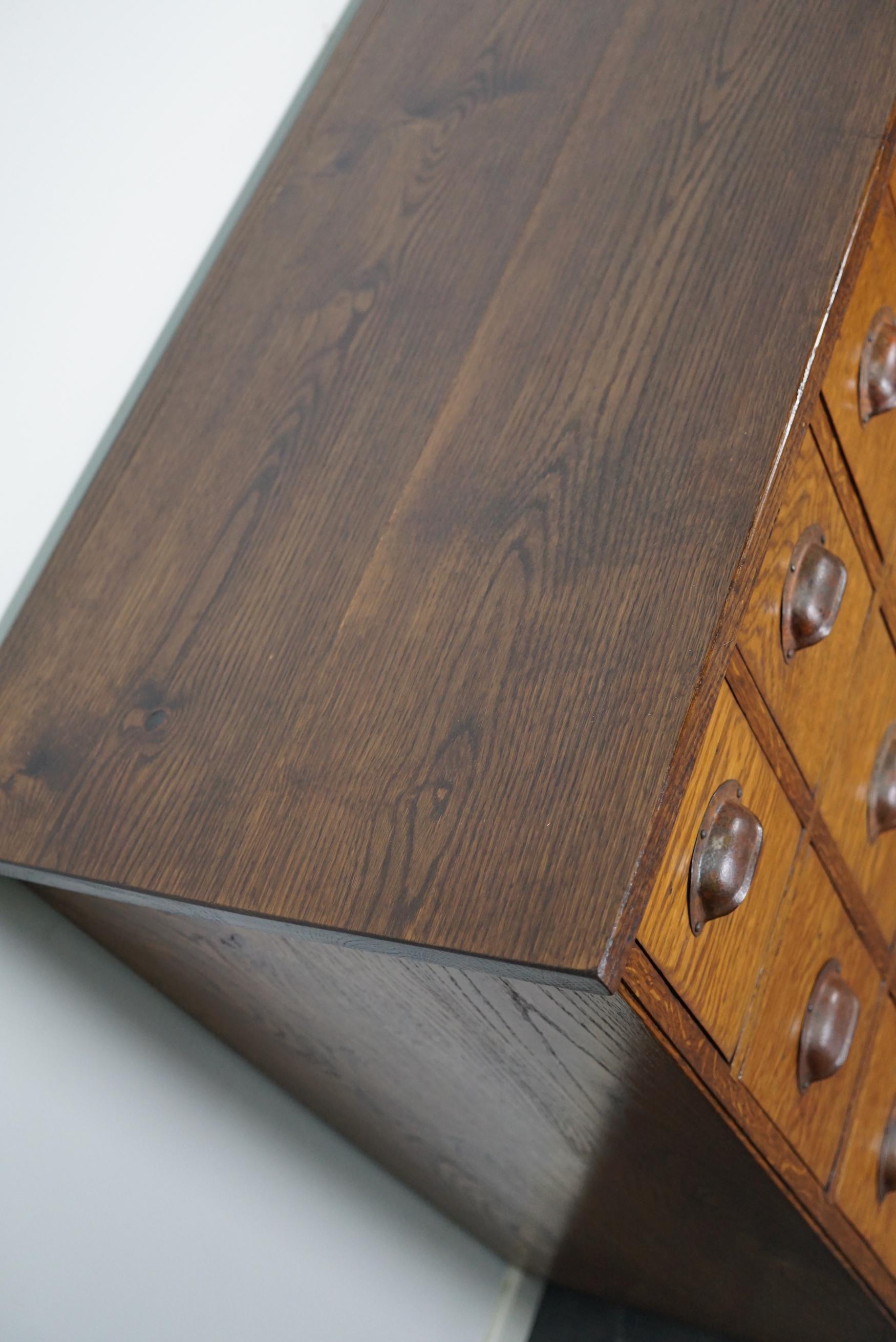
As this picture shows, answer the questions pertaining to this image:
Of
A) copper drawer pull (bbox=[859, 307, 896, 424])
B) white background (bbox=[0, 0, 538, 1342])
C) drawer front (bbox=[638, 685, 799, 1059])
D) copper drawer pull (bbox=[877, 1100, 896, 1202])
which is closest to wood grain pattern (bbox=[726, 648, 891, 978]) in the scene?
drawer front (bbox=[638, 685, 799, 1059])

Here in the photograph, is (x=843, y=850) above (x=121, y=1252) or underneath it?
above

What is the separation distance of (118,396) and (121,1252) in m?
0.69

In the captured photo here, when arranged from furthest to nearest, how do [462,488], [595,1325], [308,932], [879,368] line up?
[595,1325] → [879,368] → [462,488] → [308,932]

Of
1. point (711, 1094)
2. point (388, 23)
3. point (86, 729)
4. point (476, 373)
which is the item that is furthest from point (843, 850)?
point (388, 23)

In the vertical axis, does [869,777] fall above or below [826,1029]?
above

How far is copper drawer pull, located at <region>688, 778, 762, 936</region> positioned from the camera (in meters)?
0.68

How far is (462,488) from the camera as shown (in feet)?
2.61

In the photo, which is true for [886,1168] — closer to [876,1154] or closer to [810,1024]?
[876,1154]

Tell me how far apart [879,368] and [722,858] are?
428mm

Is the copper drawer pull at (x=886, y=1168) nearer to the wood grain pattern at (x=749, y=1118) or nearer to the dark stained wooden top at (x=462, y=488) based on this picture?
the wood grain pattern at (x=749, y=1118)

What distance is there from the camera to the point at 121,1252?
0.95 m

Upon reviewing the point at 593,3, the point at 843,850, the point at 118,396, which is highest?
the point at 593,3

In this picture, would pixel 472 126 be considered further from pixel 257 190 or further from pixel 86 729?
pixel 86 729

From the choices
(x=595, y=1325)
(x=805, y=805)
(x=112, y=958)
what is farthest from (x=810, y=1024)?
(x=595, y=1325)
